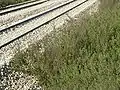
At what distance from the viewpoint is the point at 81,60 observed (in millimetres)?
5043

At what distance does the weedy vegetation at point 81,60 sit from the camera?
3.99 metres

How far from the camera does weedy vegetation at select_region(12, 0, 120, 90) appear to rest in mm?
3988

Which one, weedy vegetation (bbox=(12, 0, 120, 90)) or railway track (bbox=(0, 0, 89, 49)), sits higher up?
weedy vegetation (bbox=(12, 0, 120, 90))

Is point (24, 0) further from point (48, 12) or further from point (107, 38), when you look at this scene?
point (107, 38)

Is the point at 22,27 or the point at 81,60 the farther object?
the point at 22,27

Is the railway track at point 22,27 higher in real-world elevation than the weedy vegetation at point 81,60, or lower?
lower

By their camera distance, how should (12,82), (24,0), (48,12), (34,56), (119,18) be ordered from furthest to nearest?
(24,0)
(48,12)
(119,18)
(34,56)
(12,82)

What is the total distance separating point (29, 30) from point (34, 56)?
13.9 feet

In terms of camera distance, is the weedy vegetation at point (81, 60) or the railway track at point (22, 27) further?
the railway track at point (22, 27)

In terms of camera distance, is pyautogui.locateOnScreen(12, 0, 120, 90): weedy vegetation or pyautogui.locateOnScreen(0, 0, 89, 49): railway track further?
pyautogui.locateOnScreen(0, 0, 89, 49): railway track

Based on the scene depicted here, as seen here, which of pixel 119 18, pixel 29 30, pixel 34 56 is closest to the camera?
pixel 34 56

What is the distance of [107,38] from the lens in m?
5.78

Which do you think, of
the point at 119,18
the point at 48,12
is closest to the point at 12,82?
the point at 119,18

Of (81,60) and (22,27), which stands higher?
(81,60)
